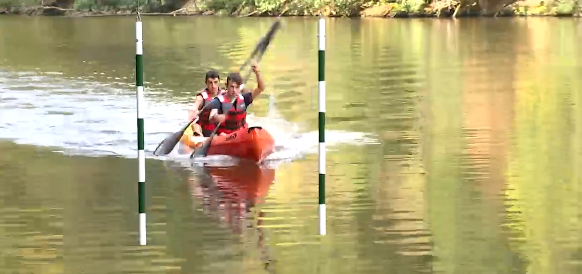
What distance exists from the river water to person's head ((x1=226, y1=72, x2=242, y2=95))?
969mm

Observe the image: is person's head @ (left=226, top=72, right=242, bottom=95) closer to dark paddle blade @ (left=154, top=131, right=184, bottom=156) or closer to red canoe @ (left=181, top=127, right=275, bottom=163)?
red canoe @ (left=181, top=127, right=275, bottom=163)

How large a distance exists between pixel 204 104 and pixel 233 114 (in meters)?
0.64

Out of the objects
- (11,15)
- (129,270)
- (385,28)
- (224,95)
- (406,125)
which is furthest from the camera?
(11,15)

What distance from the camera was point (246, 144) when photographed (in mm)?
13523

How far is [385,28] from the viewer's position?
46000mm

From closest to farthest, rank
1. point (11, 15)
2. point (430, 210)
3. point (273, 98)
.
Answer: point (430, 210) → point (273, 98) → point (11, 15)

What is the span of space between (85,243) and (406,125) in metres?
8.11

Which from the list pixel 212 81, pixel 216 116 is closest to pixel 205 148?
pixel 216 116

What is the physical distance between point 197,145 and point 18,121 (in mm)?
5216

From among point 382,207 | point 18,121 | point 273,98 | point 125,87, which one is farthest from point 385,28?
point 382,207

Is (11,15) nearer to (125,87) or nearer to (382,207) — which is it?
(125,87)

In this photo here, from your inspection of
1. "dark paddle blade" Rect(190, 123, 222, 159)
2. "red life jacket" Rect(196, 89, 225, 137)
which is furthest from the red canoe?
"red life jacket" Rect(196, 89, 225, 137)

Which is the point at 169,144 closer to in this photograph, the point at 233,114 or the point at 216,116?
the point at 216,116

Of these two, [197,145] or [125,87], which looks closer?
[197,145]
